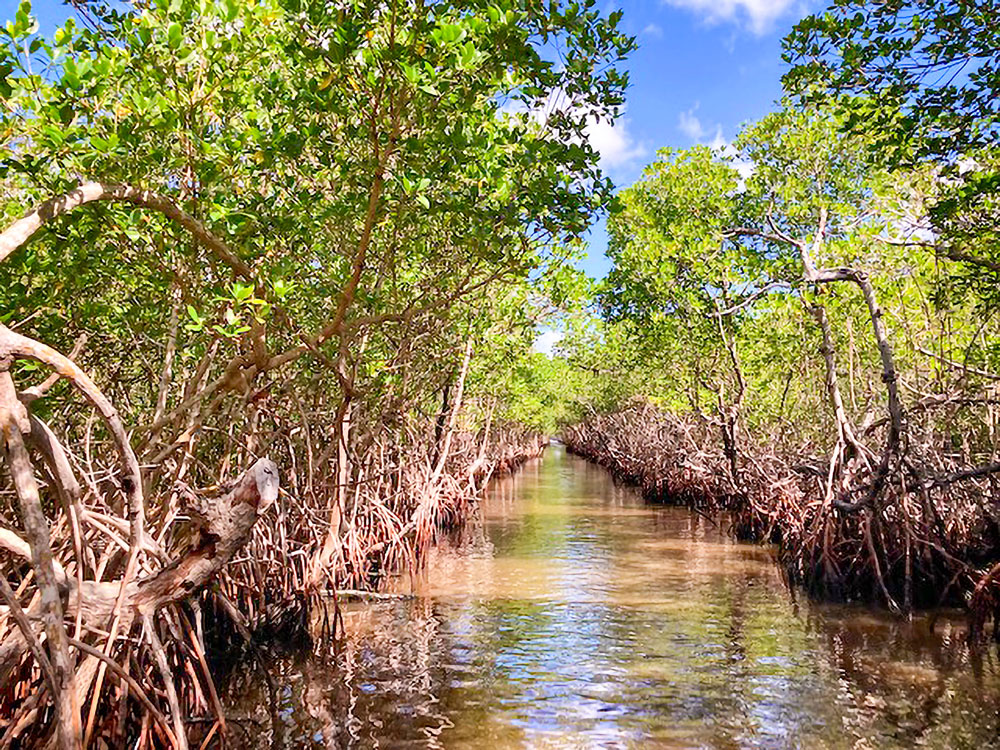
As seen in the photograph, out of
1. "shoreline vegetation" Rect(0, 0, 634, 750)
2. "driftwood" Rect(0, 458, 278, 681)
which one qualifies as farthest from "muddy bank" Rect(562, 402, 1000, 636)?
"driftwood" Rect(0, 458, 278, 681)

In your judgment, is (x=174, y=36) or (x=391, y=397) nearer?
(x=174, y=36)

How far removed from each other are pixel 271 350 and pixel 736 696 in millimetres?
4626

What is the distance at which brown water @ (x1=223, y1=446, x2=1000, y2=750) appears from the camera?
5.09 meters

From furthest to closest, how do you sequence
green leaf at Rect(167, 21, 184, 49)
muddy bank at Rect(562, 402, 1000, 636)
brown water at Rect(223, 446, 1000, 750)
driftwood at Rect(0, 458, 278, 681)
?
muddy bank at Rect(562, 402, 1000, 636) → brown water at Rect(223, 446, 1000, 750) → green leaf at Rect(167, 21, 184, 49) → driftwood at Rect(0, 458, 278, 681)

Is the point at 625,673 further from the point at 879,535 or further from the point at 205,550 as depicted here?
the point at 205,550

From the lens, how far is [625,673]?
20.8 feet

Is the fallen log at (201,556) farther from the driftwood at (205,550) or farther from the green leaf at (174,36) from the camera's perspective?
the green leaf at (174,36)

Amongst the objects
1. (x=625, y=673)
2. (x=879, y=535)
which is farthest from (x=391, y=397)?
(x=879, y=535)

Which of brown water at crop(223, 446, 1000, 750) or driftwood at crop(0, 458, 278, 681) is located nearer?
driftwood at crop(0, 458, 278, 681)

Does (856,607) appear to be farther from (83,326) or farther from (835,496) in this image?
(83,326)

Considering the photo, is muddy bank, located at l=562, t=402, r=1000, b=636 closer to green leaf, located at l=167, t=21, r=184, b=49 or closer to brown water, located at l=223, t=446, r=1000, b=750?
brown water, located at l=223, t=446, r=1000, b=750

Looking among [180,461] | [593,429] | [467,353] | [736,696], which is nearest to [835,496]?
[736,696]

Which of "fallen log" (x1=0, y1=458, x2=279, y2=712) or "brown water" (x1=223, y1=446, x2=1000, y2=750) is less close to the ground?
"fallen log" (x1=0, y1=458, x2=279, y2=712)

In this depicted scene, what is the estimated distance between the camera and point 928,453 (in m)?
8.71
